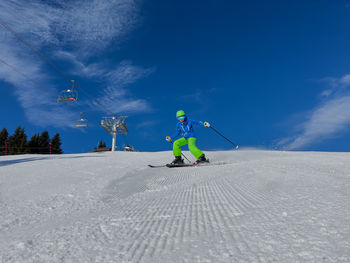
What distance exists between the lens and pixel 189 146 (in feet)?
20.4

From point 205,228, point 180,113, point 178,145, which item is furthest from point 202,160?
point 205,228

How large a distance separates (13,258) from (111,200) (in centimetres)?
139

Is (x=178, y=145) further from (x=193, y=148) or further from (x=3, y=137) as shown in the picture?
(x=3, y=137)

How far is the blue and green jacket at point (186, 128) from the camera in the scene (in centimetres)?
634

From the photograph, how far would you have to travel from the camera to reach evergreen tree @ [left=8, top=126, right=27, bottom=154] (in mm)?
38406

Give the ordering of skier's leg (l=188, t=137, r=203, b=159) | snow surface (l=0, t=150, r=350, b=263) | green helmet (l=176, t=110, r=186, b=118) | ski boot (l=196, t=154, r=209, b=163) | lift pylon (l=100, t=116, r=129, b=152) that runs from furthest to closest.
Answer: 1. lift pylon (l=100, t=116, r=129, b=152)
2. green helmet (l=176, t=110, r=186, b=118)
3. skier's leg (l=188, t=137, r=203, b=159)
4. ski boot (l=196, t=154, r=209, b=163)
5. snow surface (l=0, t=150, r=350, b=263)

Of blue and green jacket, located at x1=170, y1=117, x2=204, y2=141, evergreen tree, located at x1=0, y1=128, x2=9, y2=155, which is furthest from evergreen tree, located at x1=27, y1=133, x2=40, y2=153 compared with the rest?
blue and green jacket, located at x1=170, y1=117, x2=204, y2=141

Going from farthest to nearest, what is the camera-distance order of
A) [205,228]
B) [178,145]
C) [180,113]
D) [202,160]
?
[180,113]
[178,145]
[202,160]
[205,228]

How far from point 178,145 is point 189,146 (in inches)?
13.4

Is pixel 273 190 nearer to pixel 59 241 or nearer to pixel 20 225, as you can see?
pixel 59 241

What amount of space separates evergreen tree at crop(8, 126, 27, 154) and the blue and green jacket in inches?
1684

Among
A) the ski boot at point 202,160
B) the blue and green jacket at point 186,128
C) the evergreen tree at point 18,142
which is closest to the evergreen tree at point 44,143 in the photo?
the evergreen tree at point 18,142

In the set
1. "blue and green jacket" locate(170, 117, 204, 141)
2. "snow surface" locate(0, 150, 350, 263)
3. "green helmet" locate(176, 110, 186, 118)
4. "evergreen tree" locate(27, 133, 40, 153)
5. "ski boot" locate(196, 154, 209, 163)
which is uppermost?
"evergreen tree" locate(27, 133, 40, 153)

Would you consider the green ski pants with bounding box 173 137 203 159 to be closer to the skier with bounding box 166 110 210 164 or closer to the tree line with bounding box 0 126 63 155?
the skier with bounding box 166 110 210 164
